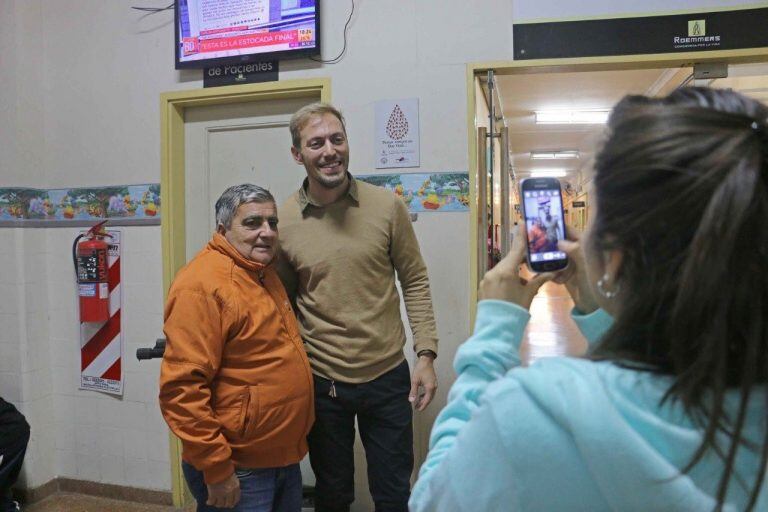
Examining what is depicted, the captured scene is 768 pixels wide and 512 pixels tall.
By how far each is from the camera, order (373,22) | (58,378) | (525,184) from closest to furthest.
Answer: (525,184)
(373,22)
(58,378)

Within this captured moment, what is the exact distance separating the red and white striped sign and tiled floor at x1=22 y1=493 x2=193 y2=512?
1.87 feet

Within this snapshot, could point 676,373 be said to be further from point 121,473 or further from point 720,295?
point 121,473

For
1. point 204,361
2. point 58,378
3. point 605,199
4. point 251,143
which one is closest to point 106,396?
point 58,378

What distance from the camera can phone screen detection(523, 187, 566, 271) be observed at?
2.81 ft

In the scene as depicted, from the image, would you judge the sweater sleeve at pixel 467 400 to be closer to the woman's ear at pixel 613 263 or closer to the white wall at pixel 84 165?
the woman's ear at pixel 613 263

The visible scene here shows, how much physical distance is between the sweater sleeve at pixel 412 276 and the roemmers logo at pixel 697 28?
1404 mm

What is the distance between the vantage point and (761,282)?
52 centimetres

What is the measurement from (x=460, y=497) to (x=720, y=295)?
0.33m

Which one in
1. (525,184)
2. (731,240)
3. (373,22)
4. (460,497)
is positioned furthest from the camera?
(373,22)

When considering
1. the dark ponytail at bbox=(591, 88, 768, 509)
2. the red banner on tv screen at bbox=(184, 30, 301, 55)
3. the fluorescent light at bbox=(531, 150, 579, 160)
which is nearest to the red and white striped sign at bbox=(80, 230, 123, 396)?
the red banner on tv screen at bbox=(184, 30, 301, 55)

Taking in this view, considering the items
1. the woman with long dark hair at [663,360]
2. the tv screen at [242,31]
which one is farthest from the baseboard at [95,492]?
the woman with long dark hair at [663,360]

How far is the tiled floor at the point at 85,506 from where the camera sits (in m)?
2.80

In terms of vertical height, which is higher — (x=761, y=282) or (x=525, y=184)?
(x=525, y=184)

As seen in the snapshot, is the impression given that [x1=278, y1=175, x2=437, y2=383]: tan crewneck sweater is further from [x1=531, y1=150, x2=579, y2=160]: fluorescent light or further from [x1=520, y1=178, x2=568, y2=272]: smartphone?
[x1=531, y1=150, x2=579, y2=160]: fluorescent light
